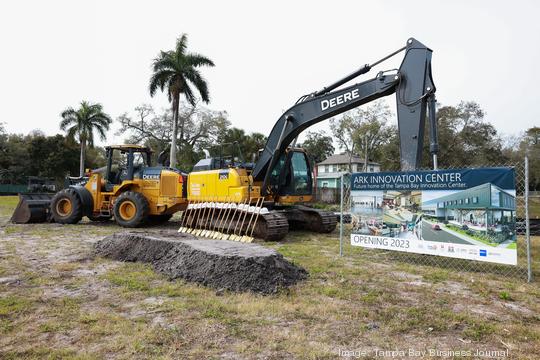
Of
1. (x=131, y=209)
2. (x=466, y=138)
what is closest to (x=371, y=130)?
(x=466, y=138)

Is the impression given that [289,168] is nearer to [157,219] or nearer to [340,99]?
[340,99]

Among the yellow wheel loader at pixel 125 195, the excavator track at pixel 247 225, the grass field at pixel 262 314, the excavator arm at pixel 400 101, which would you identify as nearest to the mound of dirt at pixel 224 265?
the grass field at pixel 262 314

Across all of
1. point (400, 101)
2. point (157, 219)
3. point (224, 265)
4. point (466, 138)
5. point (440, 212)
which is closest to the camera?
point (224, 265)

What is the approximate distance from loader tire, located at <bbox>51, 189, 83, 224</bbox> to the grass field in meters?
6.97

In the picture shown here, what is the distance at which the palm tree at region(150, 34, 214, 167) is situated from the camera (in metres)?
27.7

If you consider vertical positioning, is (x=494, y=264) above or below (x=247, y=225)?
below

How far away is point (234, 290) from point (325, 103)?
20.0 feet

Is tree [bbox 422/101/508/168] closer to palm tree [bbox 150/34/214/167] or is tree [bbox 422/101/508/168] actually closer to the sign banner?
palm tree [bbox 150/34/214/167]

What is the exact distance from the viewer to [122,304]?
4.61 m

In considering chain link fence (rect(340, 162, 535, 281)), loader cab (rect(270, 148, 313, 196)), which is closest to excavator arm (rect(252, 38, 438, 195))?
loader cab (rect(270, 148, 313, 196))

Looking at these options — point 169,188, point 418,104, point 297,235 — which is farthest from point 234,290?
point 169,188

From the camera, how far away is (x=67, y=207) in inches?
543

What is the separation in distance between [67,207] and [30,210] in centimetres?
120

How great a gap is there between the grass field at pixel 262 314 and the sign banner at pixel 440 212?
1.59ft
